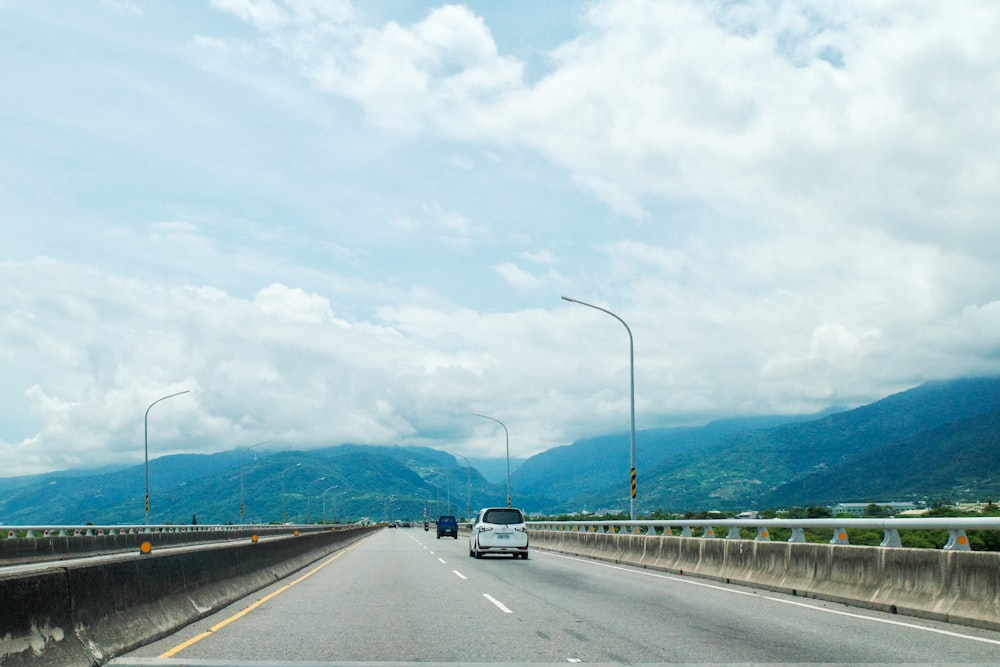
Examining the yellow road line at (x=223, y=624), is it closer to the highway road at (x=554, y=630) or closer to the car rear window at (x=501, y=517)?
the highway road at (x=554, y=630)

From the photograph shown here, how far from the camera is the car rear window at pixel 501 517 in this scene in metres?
33.3

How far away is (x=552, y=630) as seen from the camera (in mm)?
11875

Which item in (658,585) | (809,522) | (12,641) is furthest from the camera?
(658,585)

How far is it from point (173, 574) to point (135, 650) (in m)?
2.46

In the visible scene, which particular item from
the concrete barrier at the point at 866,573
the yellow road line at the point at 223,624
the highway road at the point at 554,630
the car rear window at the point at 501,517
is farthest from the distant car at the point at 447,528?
the highway road at the point at 554,630

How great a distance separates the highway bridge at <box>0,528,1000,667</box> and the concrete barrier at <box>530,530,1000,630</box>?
0.74 ft

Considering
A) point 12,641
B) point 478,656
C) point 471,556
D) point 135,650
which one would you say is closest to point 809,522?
point 478,656

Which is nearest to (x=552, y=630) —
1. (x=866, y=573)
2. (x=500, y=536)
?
(x=866, y=573)

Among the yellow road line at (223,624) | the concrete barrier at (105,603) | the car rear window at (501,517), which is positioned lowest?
the yellow road line at (223,624)

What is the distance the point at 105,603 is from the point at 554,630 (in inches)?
209

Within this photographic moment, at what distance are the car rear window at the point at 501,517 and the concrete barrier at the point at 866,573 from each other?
9853 millimetres

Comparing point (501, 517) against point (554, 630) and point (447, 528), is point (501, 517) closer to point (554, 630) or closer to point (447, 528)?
point (554, 630)

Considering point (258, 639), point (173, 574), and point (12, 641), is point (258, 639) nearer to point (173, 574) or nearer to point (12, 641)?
point (173, 574)

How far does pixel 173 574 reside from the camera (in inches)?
483
